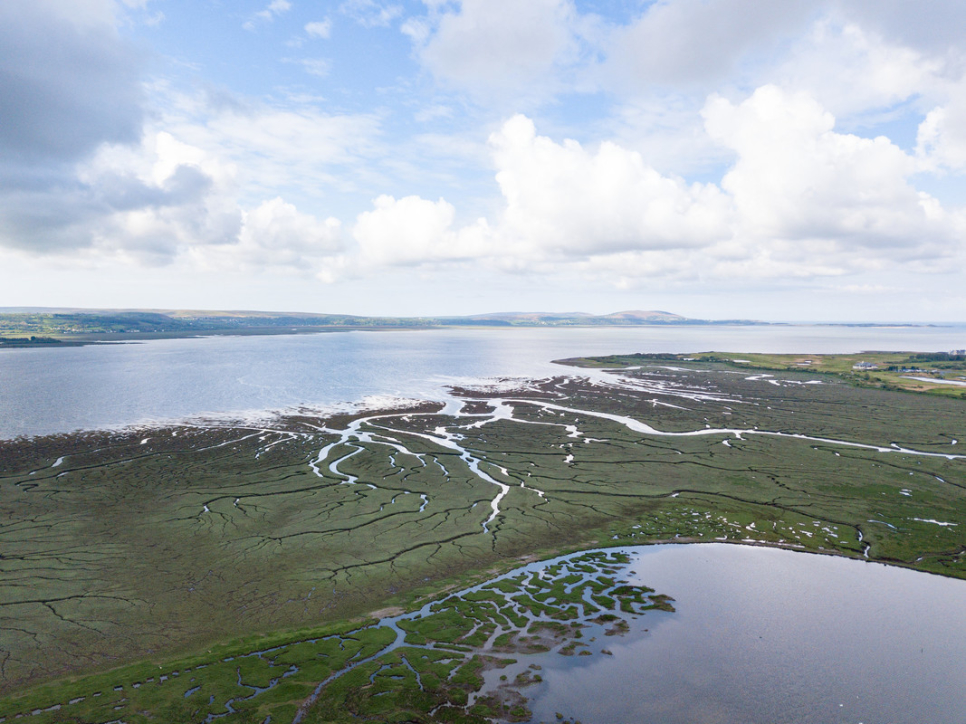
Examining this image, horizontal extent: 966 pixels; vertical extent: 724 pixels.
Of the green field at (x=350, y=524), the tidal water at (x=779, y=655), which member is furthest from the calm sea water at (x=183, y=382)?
the tidal water at (x=779, y=655)

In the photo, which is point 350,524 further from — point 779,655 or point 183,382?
point 183,382

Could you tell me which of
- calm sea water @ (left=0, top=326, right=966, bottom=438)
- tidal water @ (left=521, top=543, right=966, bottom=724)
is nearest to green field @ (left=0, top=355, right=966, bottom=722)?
tidal water @ (left=521, top=543, right=966, bottom=724)

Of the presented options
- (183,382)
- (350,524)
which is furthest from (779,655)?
(183,382)

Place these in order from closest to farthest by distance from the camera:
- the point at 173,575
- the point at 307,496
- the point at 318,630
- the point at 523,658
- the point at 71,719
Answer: the point at 71,719 → the point at 523,658 → the point at 318,630 → the point at 173,575 → the point at 307,496

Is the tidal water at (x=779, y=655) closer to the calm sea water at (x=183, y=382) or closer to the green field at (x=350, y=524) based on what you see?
the green field at (x=350, y=524)

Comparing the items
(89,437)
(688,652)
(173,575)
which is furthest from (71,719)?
(89,437)

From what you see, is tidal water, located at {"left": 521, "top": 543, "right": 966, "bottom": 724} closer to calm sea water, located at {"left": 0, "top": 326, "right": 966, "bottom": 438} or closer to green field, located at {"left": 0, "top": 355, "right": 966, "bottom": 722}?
green field, located at {"left": 0, "top": 355, "right": 966, "bottom": 722}

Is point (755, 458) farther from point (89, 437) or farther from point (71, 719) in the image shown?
point (89, 437)
